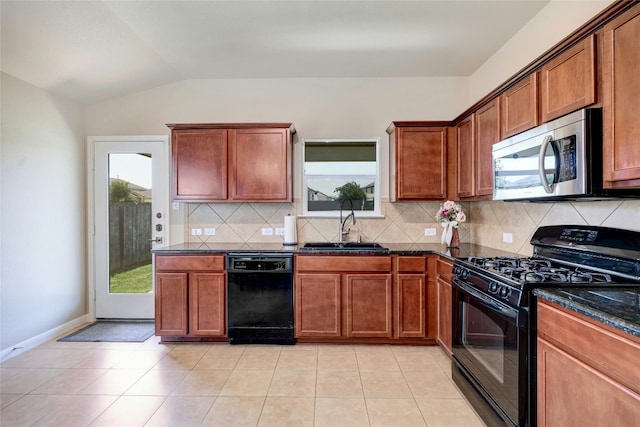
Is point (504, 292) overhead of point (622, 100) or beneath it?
beneath

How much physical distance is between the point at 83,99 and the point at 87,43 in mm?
1106

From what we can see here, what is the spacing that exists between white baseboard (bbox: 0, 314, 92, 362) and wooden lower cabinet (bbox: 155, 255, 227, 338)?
3.82 feet

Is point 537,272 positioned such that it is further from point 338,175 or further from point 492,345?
point 338,175

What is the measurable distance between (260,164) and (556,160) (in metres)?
2.46

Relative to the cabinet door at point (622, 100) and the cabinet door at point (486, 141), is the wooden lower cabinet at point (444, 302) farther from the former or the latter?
the cabinet door at point (622, 100)

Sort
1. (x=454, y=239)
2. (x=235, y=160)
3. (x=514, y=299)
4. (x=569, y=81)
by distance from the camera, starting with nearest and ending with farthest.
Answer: (x=514, y=299) → (x=569, y=81) → (x=454, y=239) → (x=235, y=160)

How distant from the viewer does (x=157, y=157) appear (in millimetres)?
3693

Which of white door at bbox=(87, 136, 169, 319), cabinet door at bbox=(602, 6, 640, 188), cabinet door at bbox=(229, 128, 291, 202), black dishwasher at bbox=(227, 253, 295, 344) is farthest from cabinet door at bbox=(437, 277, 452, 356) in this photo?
white door at bbox=(87, 136, 169, 319)

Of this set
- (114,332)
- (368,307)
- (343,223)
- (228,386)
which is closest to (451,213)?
(343,223)

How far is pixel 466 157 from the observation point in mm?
2953

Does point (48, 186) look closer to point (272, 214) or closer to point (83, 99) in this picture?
point (83, 99)

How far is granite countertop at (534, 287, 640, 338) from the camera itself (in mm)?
1097

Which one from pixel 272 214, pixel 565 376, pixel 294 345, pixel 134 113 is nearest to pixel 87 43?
pixel 134 113

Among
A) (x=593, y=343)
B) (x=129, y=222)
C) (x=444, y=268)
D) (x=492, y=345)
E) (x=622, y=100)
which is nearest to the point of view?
(x=593, y=343)
